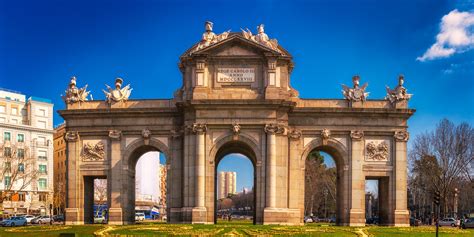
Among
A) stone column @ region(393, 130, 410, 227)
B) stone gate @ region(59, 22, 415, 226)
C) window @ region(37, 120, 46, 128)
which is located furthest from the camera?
window @ region(37, 120, 46, 128)

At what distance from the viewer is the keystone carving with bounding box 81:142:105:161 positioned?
57.8 metres

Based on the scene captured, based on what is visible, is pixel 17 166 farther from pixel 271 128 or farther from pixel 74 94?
pixel 271 128

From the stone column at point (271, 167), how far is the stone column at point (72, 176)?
1837cm

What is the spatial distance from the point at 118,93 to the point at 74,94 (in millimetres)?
4397

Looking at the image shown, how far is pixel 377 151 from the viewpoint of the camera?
57.1 meters

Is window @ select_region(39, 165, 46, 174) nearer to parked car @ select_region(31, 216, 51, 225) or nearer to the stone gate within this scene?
parked car @ select_region(31, 216, 51, 225)

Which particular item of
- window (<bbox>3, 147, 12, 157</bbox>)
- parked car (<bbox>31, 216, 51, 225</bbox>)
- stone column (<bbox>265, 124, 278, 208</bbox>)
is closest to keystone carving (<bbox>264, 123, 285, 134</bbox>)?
stone column (<bbox>265, 124, 278, 208</bbox>)

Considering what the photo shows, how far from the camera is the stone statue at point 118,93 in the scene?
2287 inches

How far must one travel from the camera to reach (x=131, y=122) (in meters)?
57.4

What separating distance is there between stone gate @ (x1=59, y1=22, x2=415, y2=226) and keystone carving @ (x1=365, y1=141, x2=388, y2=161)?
9 cm

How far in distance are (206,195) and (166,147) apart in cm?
657

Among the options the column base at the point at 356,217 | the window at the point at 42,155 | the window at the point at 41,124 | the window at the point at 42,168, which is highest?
the window at the point at 41,124

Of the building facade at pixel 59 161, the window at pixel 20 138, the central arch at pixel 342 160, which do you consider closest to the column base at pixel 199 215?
the central arch at pixel 342 160

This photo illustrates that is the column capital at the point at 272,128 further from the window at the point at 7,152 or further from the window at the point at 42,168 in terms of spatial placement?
the window at the point at 42,168
